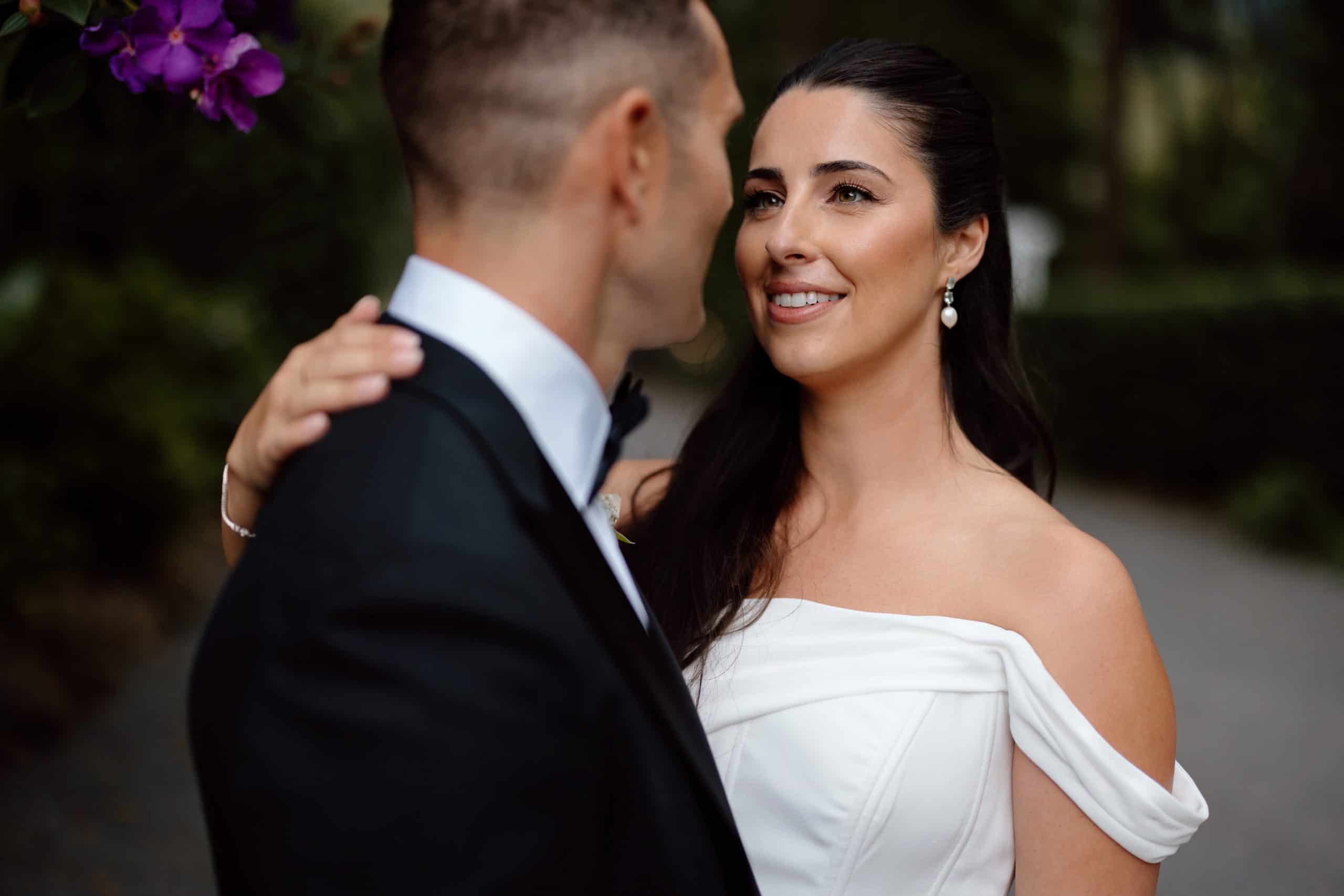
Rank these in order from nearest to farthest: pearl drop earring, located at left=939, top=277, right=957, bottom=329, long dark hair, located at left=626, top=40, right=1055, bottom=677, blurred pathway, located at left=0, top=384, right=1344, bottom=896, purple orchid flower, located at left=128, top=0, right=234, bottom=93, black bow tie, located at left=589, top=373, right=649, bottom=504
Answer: black bow tie, located at left=589, top=373, right=649, bottom=504 → purple orchid flower, located at left=128, top=0, right=234, bottom=93 → long dark hair, located at left=626, top=40, right=1055, bottom=677 → pearl drop earring, located at left=939, top=277, right=957, bottom=329 → blurred pathway, located at left=0, top=384, right=1344, bottom=896

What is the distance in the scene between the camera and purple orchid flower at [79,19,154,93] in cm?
153

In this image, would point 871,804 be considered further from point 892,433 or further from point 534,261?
point 534,261

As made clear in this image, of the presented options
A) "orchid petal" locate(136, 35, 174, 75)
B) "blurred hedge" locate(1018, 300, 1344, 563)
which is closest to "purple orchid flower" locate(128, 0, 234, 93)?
"orchid petal" locate(136, 35, 174, 75)

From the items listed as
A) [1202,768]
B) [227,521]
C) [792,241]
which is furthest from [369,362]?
[1202,768]

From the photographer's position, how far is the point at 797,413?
2736mm

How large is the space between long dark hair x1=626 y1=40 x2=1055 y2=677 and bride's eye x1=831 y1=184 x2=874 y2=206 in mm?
147

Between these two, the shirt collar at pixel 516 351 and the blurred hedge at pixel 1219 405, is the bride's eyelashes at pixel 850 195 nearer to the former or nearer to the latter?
the shirt collar at pixel 516 351

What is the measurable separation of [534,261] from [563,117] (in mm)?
157

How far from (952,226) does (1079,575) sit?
82cm

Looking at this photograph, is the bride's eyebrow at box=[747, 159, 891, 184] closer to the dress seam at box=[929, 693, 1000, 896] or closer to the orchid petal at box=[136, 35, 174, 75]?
the dress seam at box=[929, 693, 1000, 896]

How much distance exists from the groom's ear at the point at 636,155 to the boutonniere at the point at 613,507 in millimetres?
1269

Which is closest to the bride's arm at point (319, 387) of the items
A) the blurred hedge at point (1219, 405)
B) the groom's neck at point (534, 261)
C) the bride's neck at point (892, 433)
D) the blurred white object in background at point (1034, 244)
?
the groom's neck at point (534, 261)

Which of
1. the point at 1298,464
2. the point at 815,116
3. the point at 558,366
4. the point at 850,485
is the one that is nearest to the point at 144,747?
the point at 850,485

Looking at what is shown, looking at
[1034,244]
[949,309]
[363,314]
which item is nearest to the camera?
[363,314]
